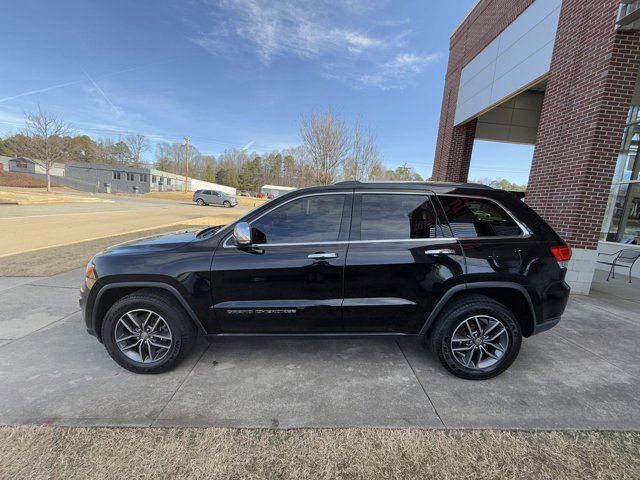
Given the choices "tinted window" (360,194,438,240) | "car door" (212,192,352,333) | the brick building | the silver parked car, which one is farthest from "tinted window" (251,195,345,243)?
the silver parked car

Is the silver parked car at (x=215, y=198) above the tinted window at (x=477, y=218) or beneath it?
beneath

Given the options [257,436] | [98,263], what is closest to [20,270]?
[98,263]

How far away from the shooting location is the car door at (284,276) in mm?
2840

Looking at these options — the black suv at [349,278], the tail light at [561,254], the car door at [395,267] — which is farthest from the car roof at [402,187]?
the tail light at [561,254]

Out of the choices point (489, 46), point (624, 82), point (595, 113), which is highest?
point (489, 46)

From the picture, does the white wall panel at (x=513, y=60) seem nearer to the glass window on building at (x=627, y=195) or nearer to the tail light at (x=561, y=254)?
the glass window on building at (x=627, y=195)

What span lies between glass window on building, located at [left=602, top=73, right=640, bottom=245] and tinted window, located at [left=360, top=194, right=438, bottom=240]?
9.40 meters

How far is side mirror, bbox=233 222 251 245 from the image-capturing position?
2.69 metres

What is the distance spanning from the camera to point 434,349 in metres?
3.03

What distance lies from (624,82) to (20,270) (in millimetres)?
11218

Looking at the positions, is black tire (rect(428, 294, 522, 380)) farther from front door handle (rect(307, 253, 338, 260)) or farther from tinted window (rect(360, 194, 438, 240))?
front door handle (rect(307, 253, 338, 260))

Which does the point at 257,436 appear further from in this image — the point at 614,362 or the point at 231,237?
the point at 614,362

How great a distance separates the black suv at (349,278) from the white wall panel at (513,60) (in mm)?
6456

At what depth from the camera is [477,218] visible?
3.05m
